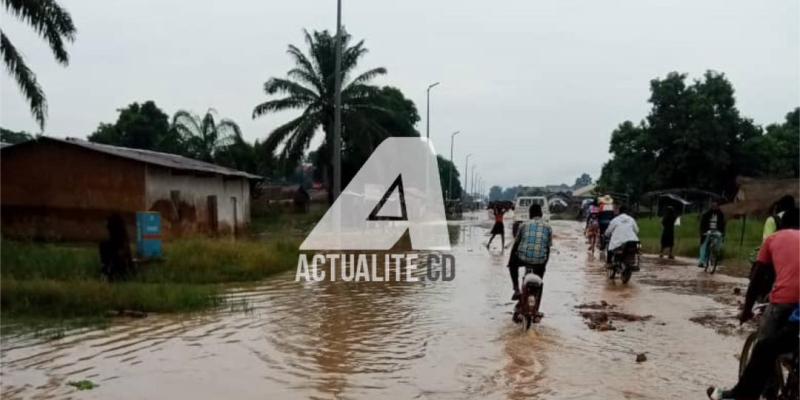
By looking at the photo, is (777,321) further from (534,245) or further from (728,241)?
(728,241)

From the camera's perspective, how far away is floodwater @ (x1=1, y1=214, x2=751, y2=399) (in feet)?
22.1

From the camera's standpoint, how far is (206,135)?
4319 centimetres

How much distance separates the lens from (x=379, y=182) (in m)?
42.5

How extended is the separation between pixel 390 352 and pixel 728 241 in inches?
784

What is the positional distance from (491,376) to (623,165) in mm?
49988

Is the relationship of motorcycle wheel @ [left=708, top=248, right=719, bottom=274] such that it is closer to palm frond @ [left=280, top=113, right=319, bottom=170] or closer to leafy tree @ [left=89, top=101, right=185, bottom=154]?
palm frond @ [left=280, top=113, right=319, bottom=170]

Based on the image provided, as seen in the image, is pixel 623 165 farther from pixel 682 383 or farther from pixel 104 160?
pixel 682 383

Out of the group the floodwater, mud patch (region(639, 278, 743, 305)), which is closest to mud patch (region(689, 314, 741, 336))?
the floodwater

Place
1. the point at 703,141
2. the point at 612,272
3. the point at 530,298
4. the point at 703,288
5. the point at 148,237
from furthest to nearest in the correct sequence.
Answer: the point at 703,141
the point at 148,237
the point at 612,272
the point at 703,288
the point at 530,298

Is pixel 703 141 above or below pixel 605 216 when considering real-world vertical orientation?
above

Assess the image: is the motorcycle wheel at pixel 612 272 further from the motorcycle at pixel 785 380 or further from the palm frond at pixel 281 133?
the palm frond at pixel 281 133

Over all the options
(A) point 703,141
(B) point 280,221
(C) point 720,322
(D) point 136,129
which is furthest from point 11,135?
(C) point 720,322

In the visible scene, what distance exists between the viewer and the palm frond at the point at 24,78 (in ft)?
59.4

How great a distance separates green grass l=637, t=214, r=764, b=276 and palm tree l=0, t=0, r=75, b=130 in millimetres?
18220
